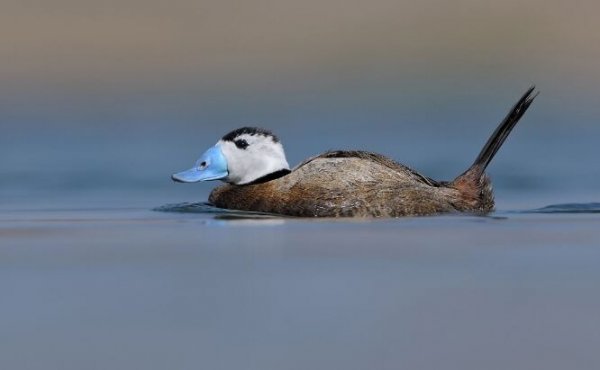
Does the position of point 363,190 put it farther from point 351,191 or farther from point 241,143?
point 241,143

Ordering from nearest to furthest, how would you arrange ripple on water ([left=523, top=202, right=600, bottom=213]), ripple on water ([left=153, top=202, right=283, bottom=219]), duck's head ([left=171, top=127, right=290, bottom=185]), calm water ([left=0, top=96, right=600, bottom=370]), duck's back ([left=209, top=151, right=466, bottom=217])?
1. calm water ([left=0, top=96, right=600, bottom=370])
2. duck's back ([left=209, top=151, right=466, bottom=217])
3. ripple on water ([left=153, top=202, right=283, bottom=219])
4. ripple on water ([left=523, top=202, right=600, bottom=213])
5. duck's head ([left=171, top=127, right=290, bottom=185])

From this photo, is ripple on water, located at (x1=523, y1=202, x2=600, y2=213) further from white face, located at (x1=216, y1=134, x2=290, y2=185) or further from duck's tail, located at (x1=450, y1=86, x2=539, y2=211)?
white face, located at (x1=216, y1=134, x2=290, y2=185)

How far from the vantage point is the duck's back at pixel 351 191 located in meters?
10.2

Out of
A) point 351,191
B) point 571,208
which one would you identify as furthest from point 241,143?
point 571,208

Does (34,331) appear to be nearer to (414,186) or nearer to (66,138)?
(414,186)

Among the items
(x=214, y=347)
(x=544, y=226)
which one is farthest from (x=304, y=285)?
(x=544, y=226)

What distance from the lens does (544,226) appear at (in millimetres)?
9359

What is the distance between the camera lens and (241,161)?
11.0 m

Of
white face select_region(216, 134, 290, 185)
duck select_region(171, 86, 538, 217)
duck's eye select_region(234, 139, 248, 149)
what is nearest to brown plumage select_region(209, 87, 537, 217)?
duck select_region(171, 86, 538, 217)

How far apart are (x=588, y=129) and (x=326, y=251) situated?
11770mm

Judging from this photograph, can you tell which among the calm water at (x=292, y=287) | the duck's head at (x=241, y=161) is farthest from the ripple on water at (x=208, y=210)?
the duck's head at (x=241, y=161)

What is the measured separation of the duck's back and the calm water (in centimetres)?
31

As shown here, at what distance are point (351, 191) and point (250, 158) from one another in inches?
40.2

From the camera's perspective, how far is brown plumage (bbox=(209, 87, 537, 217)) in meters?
10.2
